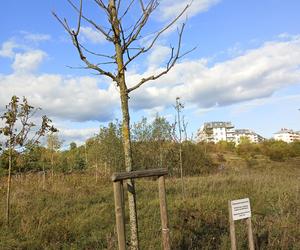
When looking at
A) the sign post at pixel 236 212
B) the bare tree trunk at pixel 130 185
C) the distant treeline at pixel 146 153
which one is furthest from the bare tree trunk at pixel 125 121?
the distant treeline at pixel 146 153

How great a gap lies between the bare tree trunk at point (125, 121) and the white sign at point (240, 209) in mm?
1604

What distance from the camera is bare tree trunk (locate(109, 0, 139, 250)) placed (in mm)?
4530

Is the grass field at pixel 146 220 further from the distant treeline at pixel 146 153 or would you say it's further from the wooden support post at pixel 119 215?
the distant treeline at pixel 146 153

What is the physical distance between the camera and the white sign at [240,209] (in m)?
5.44

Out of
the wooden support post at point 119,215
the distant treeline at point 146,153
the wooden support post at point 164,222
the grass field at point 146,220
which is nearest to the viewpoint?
the wooden support post at point 119,215

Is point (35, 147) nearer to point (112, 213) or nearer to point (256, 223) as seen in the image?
point (112, 213)

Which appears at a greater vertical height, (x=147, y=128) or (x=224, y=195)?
(x=147, y=128)

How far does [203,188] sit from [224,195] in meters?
1.89

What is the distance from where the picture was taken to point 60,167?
104 feet

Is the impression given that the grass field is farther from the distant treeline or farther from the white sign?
the distant treeline

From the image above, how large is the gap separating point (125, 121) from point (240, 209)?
7.29 feet

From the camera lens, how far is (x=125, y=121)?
15.2 ft

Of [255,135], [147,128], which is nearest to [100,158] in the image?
[147,128]

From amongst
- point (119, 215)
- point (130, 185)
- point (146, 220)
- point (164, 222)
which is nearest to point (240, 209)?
point (164, 222)
